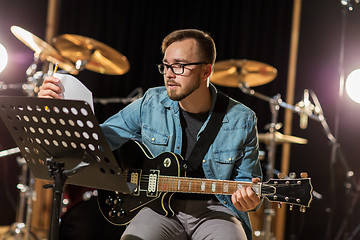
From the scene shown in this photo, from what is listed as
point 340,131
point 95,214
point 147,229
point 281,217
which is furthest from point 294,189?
point 281,217

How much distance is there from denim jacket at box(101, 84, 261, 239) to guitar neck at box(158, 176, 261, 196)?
0.48ft

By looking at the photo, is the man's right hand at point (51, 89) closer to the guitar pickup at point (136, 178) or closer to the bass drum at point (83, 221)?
the guitar pickup at point (136, 178)

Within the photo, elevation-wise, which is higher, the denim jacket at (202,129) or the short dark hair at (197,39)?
the short dark hair at (197,39)

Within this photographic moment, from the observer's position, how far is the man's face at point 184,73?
2354mm

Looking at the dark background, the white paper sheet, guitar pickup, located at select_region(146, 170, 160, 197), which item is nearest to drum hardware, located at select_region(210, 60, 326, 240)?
the dark background

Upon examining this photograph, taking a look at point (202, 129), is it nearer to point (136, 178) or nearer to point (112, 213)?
point (136, 178)

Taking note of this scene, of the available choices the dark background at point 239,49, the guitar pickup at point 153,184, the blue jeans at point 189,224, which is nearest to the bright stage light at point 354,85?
the dark background at point 239,49

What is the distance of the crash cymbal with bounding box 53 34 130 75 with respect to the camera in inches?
160

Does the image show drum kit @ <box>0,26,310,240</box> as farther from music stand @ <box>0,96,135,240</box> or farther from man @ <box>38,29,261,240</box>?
music stand @ <box>0,96,135,240</box>

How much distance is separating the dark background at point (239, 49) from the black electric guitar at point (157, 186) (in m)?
2.58

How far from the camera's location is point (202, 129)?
239 centimetres

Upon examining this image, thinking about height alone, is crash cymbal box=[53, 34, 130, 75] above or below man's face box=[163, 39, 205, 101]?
above

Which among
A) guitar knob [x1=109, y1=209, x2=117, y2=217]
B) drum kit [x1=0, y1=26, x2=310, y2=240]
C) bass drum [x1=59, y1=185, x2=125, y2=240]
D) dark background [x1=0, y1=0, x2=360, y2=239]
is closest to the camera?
guitar knob [x1=109, y1=209, x2=117, y2=217]

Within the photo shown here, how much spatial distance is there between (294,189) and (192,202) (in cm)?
54
